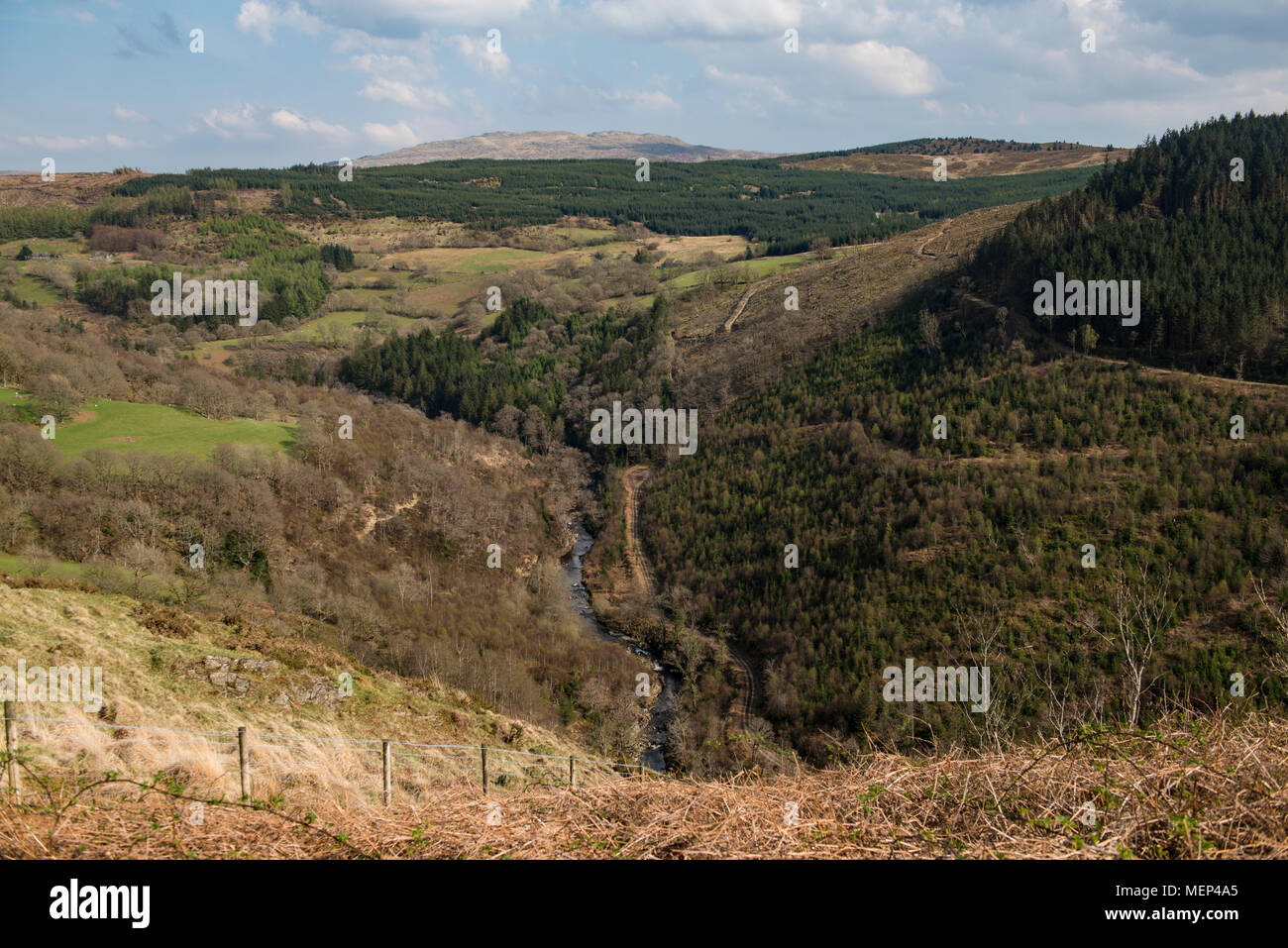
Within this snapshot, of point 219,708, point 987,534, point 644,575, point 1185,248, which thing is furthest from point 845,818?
point 1185,248

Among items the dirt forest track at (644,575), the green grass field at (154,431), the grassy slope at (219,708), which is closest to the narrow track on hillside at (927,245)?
the dirt forest track at (644,575)

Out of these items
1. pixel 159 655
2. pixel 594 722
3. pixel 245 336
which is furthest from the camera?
pixel 245 336

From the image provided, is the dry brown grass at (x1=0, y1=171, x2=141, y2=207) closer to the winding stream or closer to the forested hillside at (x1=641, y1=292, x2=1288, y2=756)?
the winding stream

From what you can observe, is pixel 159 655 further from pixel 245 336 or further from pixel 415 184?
pixel 415 184

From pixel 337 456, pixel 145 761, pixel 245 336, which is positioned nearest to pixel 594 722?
pixel 145 761

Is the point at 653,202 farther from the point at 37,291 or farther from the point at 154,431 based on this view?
the point at 154,431

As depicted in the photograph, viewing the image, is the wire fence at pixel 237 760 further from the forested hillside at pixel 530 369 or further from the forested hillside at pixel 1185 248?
the forested hillside at pixel 530 369

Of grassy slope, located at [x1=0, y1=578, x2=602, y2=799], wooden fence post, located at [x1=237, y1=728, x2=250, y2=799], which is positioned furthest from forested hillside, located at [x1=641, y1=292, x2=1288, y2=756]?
wooden fence post, located at [x1=237, y1=728, x2=250, y2=799]
